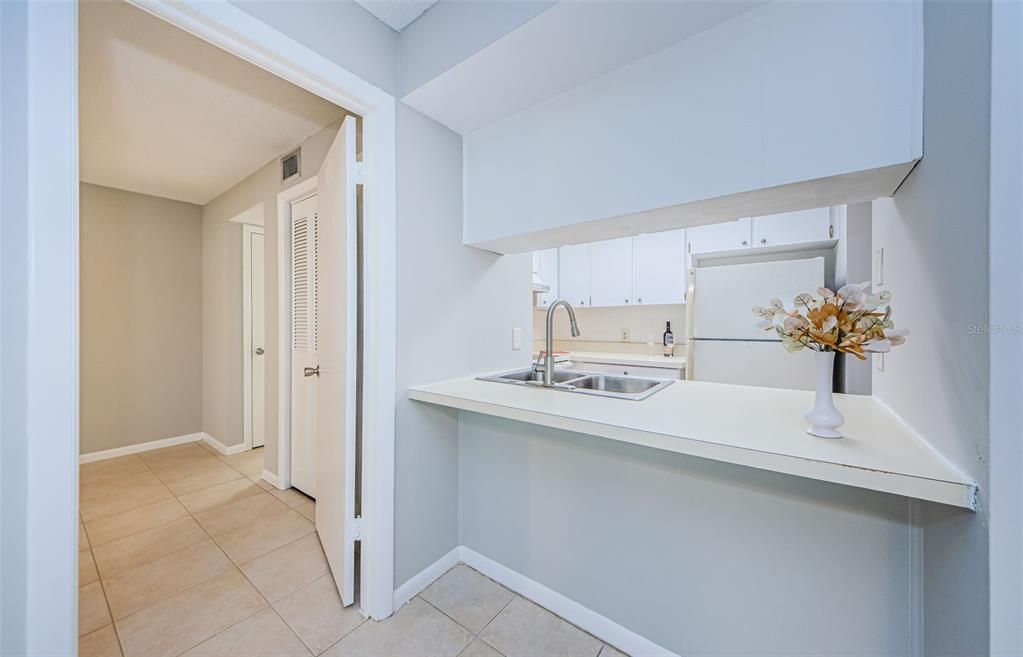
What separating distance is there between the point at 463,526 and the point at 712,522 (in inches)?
44.5

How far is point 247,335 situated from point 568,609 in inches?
133

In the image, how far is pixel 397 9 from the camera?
144 centimetres

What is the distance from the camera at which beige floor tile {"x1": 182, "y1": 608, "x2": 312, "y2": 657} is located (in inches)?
52.7

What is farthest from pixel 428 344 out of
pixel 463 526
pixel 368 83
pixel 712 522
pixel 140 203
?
pixel 140 203

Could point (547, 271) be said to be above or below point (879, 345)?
above

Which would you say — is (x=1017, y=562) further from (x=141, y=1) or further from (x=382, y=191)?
(x=141, y=1)

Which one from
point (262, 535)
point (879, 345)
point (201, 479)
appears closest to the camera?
point (879, 345)

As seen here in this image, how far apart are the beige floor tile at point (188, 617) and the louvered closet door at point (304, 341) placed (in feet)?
2.89

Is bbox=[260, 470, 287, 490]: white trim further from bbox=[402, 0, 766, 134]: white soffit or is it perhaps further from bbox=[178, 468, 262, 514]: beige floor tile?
bbox=[402, 0, 766, 134]: white soffit

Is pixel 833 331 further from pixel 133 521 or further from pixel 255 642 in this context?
pixel 133 521

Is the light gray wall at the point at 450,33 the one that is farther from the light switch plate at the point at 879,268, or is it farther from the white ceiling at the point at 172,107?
the light switch plate at the point at 879,268

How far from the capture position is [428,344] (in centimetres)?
168

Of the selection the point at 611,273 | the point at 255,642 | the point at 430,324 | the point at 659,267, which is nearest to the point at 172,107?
the point at 430,324

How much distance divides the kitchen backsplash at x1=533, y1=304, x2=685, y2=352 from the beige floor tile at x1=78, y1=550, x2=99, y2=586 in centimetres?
353
